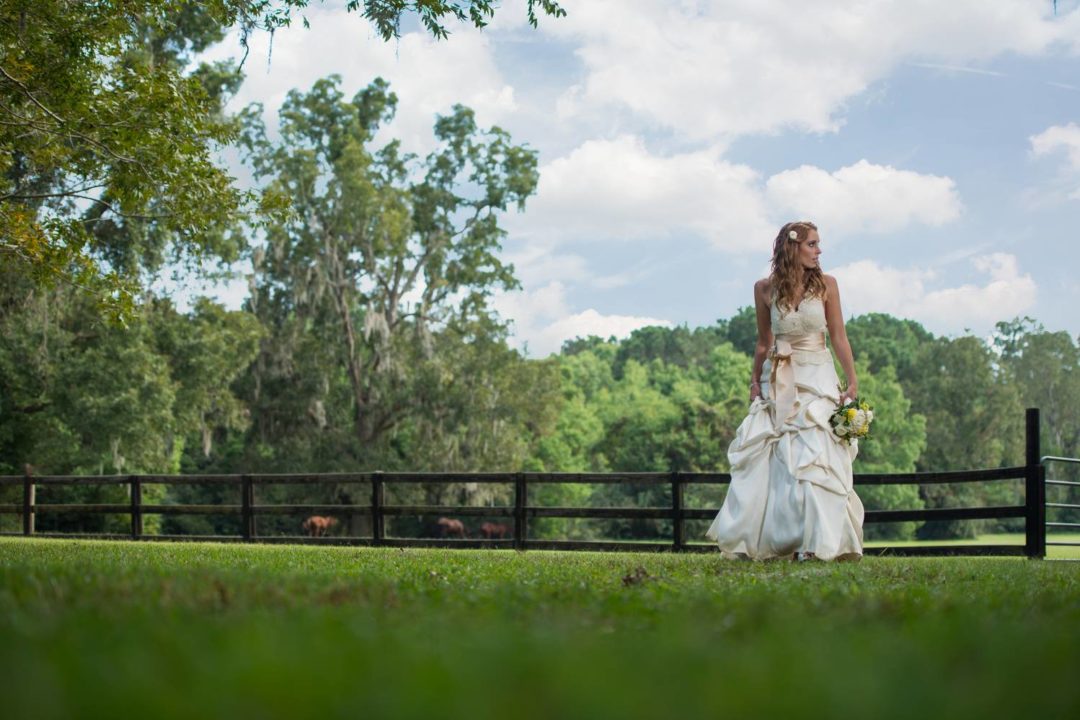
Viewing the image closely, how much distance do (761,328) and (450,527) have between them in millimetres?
36369

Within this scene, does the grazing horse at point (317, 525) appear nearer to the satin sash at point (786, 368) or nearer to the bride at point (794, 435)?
the bride at point (794, 435)

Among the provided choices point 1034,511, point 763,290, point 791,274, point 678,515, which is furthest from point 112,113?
point 1034,511

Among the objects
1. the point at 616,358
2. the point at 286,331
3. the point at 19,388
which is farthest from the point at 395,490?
the point at 616,358

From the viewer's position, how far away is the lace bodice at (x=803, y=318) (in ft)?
32.1

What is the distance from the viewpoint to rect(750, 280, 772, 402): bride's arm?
10.0m

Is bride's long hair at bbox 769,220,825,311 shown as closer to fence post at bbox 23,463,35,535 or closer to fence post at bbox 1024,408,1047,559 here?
fence post at bbox 1024,408,1047,559

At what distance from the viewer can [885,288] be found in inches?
3113

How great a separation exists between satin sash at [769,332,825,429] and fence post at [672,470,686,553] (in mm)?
4929

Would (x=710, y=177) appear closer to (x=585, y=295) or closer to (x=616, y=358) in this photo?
(x=585, y=295)

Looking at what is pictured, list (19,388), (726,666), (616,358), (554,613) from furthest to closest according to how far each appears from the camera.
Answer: (616,358), (19,388), (554,613), (726,666)

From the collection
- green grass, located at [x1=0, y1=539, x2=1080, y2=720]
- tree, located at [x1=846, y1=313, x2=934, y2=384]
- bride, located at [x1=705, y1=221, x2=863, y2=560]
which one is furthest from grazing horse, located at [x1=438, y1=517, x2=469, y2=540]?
green grass, located at [x1=0, y1=539, x2=1080, y2=720]

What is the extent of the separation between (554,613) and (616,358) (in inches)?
3602

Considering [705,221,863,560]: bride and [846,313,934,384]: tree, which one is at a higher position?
[846,313,934,384]: tree

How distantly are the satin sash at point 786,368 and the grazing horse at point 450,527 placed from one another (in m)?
36.3
